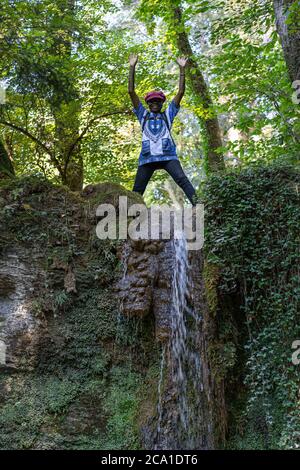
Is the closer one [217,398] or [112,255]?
[217,398]

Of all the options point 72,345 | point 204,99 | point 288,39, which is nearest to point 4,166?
point 72,345

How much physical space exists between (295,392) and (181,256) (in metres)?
2.25

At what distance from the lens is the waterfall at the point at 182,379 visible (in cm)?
580

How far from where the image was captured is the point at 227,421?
20.0 ft

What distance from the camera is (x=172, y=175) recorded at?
736 centimetres

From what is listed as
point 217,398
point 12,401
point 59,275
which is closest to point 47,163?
point 59,275

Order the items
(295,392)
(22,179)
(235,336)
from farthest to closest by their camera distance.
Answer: (22,179) → (235,336) → (295,392)

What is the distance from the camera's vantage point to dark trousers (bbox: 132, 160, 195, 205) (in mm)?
7311

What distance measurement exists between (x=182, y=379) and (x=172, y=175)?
9.75 ft

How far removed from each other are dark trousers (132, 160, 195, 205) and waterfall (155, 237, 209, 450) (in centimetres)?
96

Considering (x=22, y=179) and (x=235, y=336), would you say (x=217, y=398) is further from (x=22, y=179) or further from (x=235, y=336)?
(x=22, y=179)

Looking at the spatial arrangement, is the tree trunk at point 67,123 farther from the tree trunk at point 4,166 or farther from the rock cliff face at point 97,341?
the rock cliff face at point 97,341

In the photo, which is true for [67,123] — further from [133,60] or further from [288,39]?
[288,39]

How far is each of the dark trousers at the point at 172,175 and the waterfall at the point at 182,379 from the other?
37.9 inches
